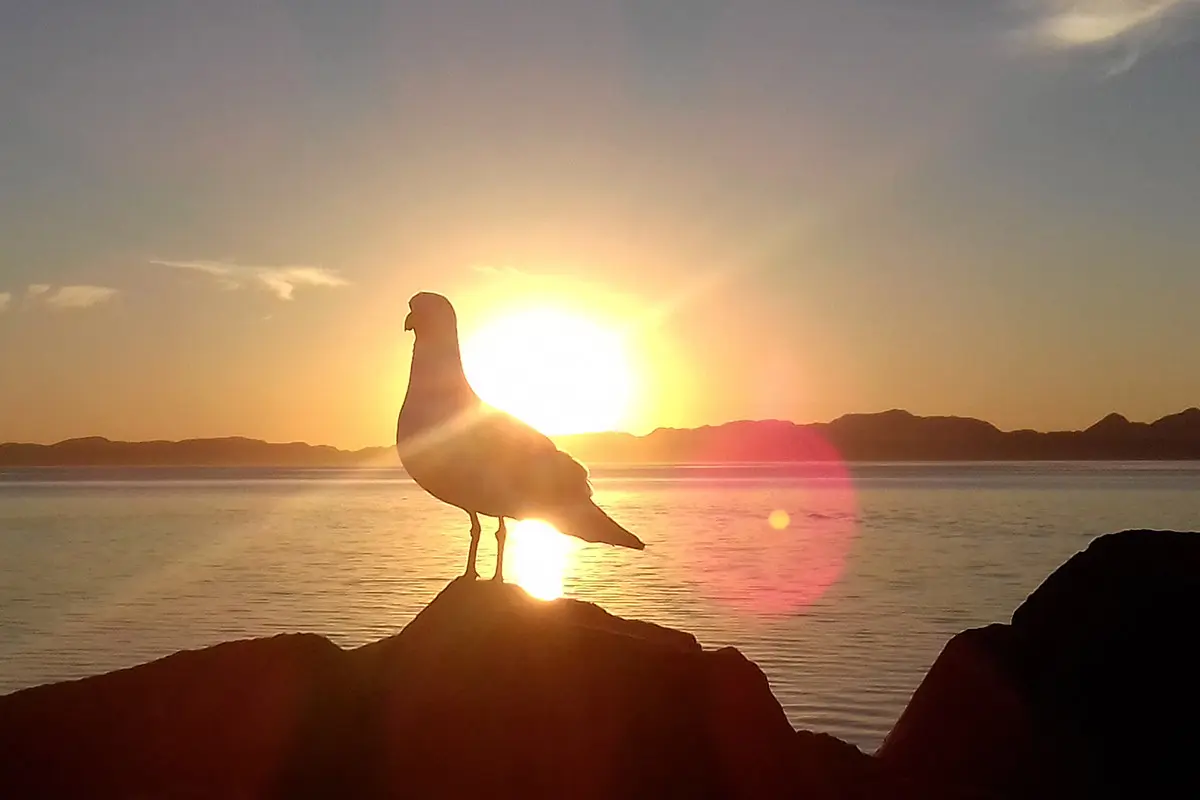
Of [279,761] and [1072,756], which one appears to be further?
[1072,756]

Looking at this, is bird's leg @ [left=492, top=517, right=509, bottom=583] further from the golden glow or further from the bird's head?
the golden glow

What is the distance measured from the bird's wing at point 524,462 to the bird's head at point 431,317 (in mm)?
778

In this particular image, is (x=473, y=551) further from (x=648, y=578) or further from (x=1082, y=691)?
(x=648, y=578)

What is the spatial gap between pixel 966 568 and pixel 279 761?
102 ft

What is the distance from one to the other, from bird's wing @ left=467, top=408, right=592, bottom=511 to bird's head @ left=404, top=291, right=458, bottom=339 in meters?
0.78

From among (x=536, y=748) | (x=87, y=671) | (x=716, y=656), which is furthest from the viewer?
(x=87, y=671)

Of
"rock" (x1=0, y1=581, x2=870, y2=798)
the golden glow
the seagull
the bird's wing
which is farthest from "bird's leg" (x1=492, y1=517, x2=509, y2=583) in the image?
the golden glow

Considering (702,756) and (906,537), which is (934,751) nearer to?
(702,756)

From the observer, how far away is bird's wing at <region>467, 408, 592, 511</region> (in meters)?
9.47

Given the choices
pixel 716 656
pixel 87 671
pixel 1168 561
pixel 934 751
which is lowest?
pixel 87 671

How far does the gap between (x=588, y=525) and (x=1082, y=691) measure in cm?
393

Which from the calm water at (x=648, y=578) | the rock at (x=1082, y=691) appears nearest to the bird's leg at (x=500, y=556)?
the rock at (x=1082, y=691)

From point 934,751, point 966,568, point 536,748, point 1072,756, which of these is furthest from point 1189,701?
point 966,568

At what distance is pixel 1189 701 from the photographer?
8289 millimetres
